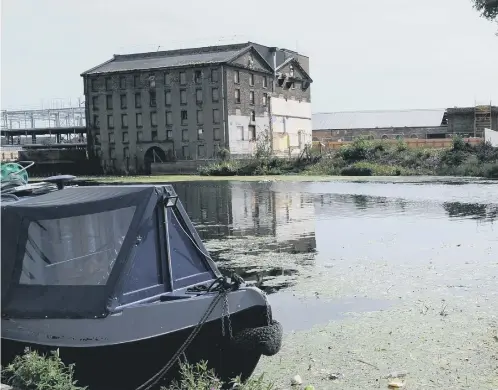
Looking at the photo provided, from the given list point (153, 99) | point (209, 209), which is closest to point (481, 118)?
point (153, 99)

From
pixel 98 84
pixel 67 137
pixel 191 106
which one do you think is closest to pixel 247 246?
pixel 191 106

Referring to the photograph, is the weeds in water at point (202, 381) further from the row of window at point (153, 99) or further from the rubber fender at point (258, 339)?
the row of window at point (153, 99)

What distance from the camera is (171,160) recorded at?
242 ft

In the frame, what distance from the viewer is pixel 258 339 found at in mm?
6961

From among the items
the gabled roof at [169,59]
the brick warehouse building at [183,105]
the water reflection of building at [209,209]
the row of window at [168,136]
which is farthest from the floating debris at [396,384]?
the gabled roof at [169,59]

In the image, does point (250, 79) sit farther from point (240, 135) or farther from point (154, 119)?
point (154, 119)

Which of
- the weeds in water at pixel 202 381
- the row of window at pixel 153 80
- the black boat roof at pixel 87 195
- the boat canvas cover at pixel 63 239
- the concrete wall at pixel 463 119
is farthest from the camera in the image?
the concrete wall at pixel 463 119

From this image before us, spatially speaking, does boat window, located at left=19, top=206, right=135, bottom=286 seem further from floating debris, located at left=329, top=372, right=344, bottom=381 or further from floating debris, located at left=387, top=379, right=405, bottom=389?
floating debris, located at left=387, top=379, right=405, bottom=389

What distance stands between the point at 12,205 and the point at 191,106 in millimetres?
66212

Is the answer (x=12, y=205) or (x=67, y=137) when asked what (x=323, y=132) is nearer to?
(x=67, y=137)

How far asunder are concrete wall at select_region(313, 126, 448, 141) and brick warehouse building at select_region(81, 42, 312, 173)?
48.2 feet

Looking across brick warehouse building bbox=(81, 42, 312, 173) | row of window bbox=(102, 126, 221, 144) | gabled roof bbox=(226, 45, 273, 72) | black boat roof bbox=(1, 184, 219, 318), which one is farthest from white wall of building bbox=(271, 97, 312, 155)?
black boat roof bbox=(1, 184, 219, 318)

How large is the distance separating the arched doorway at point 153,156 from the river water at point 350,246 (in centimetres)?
4082

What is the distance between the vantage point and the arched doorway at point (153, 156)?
74.9 m
